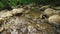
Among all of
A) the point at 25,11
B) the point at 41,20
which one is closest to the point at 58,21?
the point at 41,20

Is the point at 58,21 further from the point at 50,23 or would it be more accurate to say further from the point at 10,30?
the point at 10,30

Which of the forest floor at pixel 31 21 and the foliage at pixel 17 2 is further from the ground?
the foliage at pixel 17 2

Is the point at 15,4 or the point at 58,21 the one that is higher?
the point at 15,4

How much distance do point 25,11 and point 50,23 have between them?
4.18 ft

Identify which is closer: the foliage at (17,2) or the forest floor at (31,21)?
the forest floor at (31,21)

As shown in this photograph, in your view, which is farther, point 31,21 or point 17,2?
point 17,2

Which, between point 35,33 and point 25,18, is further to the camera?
point 25,18

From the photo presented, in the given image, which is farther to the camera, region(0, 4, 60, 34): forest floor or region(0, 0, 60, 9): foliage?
region(0, 0, 60, 9): foliage

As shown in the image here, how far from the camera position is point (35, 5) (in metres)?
5.83

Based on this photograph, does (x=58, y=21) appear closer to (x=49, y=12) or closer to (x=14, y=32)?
(x=49, y=12)

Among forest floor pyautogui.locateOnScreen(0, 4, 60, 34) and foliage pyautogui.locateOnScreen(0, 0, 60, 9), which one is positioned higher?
foliage pyautogui.locateOnScreen(0, 0, 60, 9)

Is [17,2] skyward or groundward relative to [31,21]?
skyward

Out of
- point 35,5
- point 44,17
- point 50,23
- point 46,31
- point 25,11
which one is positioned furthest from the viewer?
point 35,5

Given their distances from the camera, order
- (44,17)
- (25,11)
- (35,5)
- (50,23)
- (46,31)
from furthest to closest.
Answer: (35,5) → (25,11) → (44,17) → (50,23) → (46,31)
